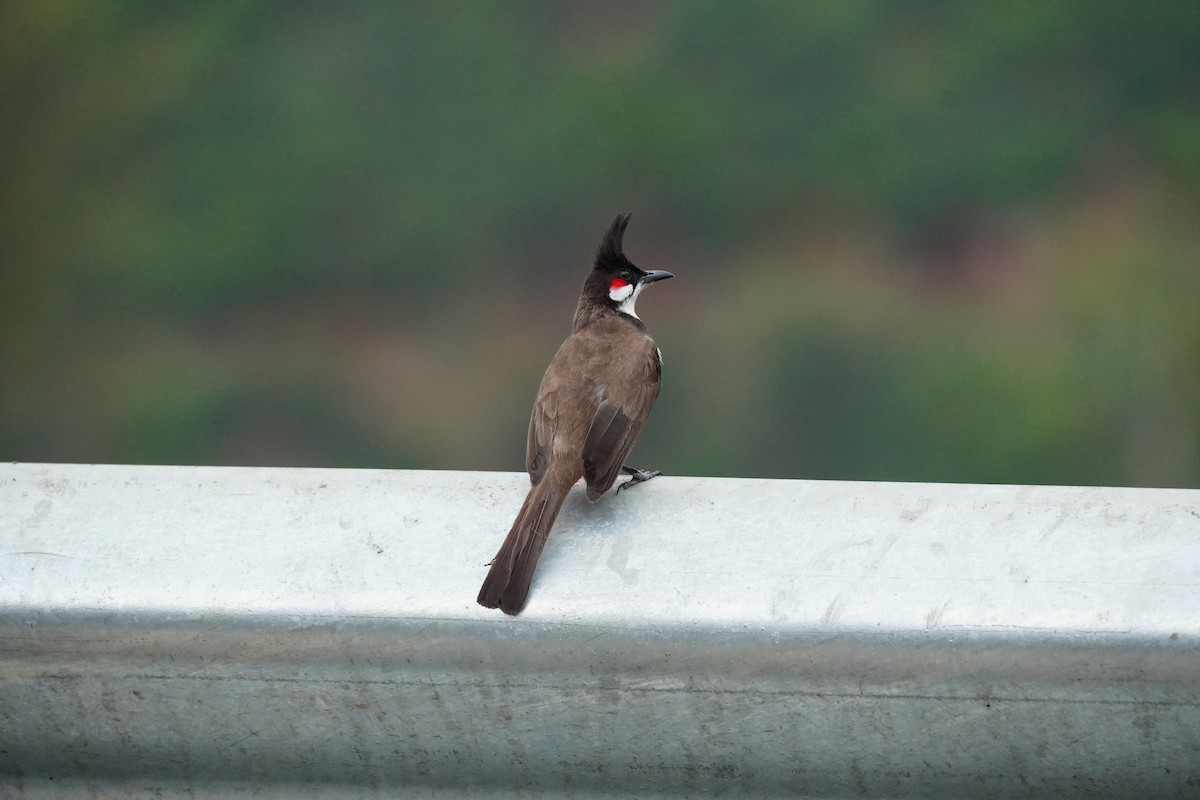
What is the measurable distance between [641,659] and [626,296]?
202cm

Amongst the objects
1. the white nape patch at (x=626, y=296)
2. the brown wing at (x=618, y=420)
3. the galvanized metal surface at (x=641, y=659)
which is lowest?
the white nape patch at (x=626, y=296)

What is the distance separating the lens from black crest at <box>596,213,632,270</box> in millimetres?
3418

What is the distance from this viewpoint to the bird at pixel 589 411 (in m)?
1.80

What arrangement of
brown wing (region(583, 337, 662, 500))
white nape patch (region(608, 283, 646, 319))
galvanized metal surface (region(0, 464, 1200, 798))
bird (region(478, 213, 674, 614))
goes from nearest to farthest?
galvanized metal surface (region(0, 464, 1200, 798)) < bird (region(478, 213, 674, 614)) < brown wing (region(583, 337, 662, 500)) < white nape patch (region(608, 283, 646, 319))

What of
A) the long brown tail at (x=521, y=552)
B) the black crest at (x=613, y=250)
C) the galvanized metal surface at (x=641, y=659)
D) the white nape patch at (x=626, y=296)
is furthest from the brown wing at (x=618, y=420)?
the galvanized metal surface at (x=641, y=659)

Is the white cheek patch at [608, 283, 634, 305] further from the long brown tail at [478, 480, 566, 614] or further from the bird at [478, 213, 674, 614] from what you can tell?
the long brown tail at [478, 480, 566, 614]

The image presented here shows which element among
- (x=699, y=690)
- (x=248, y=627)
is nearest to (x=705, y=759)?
(x=699, y=690)

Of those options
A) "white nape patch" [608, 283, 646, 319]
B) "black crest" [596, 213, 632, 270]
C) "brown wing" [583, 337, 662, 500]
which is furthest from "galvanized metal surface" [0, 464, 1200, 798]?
"black crest" [596, 213, 632, 270]

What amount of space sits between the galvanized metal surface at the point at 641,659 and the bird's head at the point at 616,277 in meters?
1.81

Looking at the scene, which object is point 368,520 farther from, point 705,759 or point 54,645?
point 705,759

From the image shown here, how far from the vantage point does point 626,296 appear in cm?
336

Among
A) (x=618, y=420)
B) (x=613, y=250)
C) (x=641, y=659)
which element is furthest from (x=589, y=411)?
(x=641, y=659)

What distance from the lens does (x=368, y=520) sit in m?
1.58

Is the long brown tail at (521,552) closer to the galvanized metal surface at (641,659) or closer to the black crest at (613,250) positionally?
the galvanized metal surface at (641,659)
